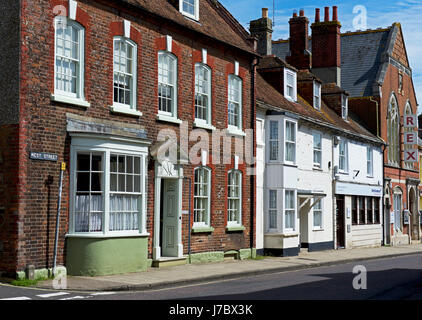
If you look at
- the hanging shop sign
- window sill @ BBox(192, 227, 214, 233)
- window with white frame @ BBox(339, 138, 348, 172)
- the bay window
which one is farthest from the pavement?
window with white frame @ BBox(339, 138, 348, 172)

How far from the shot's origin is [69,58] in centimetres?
1591

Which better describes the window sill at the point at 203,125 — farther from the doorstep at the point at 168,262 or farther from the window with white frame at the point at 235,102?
the doorstep at the point at 168,262

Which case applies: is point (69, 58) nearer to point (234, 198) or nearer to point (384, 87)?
point (234, 198)

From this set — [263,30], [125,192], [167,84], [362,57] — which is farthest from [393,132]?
[125,192]

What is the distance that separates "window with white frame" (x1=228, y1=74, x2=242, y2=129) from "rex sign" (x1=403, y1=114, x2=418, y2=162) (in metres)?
22.6

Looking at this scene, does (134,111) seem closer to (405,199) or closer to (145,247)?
(145,247)

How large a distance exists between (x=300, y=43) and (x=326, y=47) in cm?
286

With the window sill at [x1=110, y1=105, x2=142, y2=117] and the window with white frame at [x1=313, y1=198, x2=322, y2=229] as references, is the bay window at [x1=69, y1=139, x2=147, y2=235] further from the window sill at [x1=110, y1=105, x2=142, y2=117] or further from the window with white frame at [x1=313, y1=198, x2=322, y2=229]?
the window with white frame at [x1=313, y1=198, x2=322, y2=229]

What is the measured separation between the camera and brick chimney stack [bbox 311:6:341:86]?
1471 inches

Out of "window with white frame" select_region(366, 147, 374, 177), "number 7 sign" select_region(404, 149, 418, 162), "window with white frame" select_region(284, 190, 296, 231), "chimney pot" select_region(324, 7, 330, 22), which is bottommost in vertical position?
"window with white frame" select_region(284, 190, 296, 231)

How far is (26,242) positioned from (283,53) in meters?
31.3

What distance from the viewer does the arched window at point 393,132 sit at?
132 ft

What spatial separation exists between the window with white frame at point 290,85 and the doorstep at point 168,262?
37.6 ft

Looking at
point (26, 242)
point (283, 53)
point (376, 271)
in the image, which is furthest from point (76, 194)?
point (283, 53)
